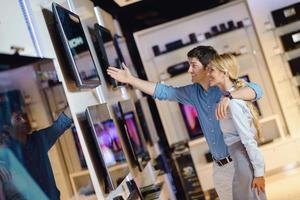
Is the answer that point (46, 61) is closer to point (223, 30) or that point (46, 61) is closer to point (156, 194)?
point (156, 194)

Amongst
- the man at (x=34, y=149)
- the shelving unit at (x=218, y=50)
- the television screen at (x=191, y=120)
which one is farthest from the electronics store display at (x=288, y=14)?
the man at (x=34, y=149)

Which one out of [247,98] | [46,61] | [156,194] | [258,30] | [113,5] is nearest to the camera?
[46,61]

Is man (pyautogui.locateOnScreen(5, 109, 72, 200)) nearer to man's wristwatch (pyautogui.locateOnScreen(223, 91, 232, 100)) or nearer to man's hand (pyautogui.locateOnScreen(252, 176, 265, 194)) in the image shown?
man's wristwatch (pyautogui.locateOnScreen(223, 91, 232, 100))

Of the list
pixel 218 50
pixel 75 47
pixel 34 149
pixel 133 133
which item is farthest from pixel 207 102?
pixel 218 50

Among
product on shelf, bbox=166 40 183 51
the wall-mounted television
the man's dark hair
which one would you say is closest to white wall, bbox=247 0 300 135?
product on shelf, bbox=166 40 183 51

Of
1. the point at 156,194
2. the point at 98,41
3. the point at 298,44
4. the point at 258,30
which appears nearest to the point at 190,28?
the point at 258,30

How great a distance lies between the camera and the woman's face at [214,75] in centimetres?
290

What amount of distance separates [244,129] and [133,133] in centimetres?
192

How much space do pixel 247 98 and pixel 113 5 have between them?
393 centimetres


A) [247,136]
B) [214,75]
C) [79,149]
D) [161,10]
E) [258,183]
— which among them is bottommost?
[258,183]

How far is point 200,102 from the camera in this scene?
10.3ft

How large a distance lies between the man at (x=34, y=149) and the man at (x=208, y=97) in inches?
45.5

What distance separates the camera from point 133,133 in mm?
4520

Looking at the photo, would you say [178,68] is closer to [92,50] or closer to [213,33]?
[213,33]
